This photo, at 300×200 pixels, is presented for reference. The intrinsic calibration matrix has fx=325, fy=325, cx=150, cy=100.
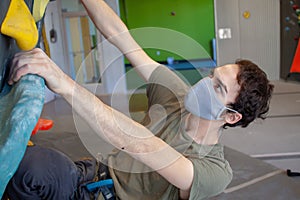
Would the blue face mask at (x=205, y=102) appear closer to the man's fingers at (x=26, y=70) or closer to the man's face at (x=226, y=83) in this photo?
the man's face at (x=226, y=83)

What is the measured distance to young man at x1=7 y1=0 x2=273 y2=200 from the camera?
0.90 m

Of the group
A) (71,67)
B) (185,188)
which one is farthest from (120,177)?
(71,67)

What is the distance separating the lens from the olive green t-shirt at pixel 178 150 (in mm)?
1194

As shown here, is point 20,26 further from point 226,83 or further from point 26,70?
point 226,83

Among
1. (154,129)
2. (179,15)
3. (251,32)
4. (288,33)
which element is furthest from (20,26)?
(179,15)

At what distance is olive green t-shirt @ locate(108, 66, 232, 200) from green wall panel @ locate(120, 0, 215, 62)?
7742 mm

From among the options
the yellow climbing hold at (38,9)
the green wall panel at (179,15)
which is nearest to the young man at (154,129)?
the yellow climbing hold at (38,9)

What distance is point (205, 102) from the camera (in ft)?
4.68

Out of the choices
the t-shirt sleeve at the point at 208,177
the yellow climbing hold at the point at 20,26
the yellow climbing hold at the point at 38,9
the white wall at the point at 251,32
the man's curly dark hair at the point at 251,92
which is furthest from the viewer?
the white wall at the point at 251,32

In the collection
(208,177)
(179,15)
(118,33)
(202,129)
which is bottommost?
(208,177)

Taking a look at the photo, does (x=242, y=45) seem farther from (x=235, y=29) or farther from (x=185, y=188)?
(x=185, y=188)

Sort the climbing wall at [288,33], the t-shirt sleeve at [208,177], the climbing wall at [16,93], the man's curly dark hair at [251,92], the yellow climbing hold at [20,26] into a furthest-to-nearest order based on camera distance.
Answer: the climbing wall at [288,33] < the man's curly dark hair at [251,92] < the t-shirt sleeve at [208,177] < the yellow climbing hold at [20,26] < the climbing wall at [16,93]

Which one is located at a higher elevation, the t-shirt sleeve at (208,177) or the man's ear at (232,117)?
the man's ear at (232,117)

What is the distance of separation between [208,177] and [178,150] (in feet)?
0.64
